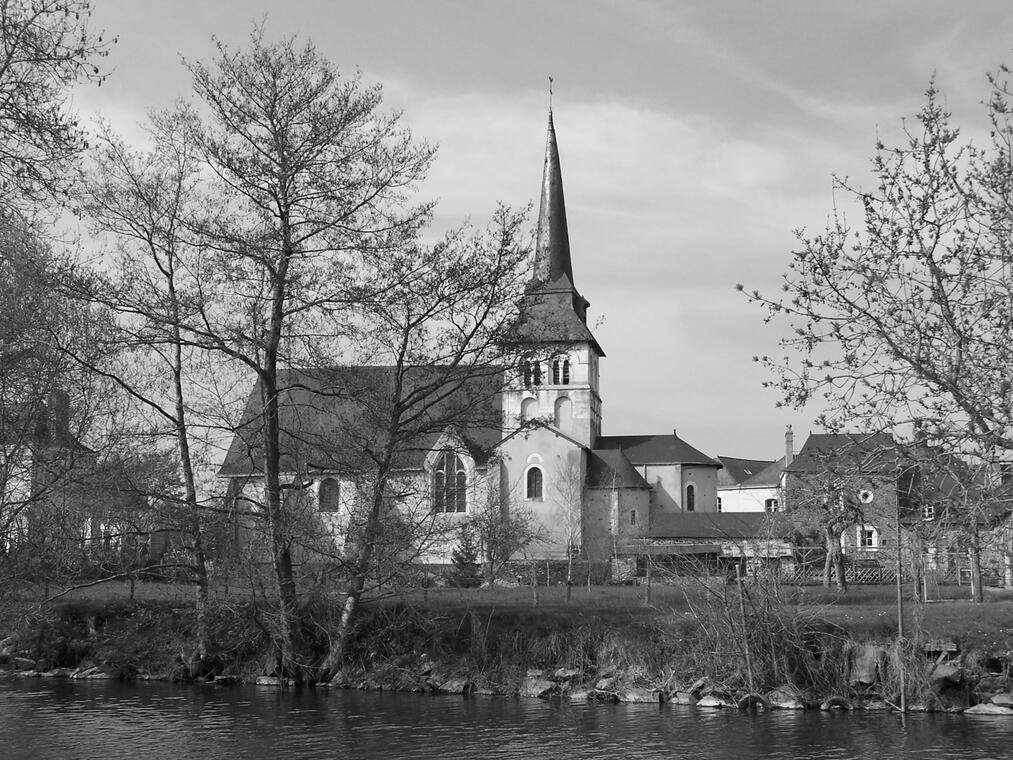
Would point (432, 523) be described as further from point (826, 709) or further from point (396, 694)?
point (826, 709)

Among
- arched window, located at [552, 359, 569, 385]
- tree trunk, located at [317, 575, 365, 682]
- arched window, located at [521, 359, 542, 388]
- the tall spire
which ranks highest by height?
the tall spire

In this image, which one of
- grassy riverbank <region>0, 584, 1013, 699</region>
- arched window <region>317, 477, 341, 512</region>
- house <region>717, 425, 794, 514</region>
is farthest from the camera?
house <region>717, 425, 794, 514</region>

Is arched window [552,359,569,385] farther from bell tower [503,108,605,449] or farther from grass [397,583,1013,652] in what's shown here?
grass [397,583,1013,652]

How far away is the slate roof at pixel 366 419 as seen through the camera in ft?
85.9

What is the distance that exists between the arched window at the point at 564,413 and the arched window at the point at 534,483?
3654 millimetres

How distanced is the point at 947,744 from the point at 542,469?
4866 cm

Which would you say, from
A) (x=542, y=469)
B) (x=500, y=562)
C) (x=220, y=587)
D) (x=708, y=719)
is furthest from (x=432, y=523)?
(x=542, y=469)

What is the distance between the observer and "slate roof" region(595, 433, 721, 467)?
78562mm

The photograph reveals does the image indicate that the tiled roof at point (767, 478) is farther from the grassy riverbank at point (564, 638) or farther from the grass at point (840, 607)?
the grassy riverbank at point (564, 638)

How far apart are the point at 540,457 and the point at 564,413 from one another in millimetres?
4174

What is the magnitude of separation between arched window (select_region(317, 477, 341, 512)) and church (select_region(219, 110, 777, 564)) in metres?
0.05

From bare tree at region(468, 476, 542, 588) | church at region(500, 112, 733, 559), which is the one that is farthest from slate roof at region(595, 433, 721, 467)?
bare tree at region(468, 476, 542, 588)

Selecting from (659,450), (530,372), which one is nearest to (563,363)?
(659,450)

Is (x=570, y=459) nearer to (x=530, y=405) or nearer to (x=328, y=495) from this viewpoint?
(x=530, y=405)
